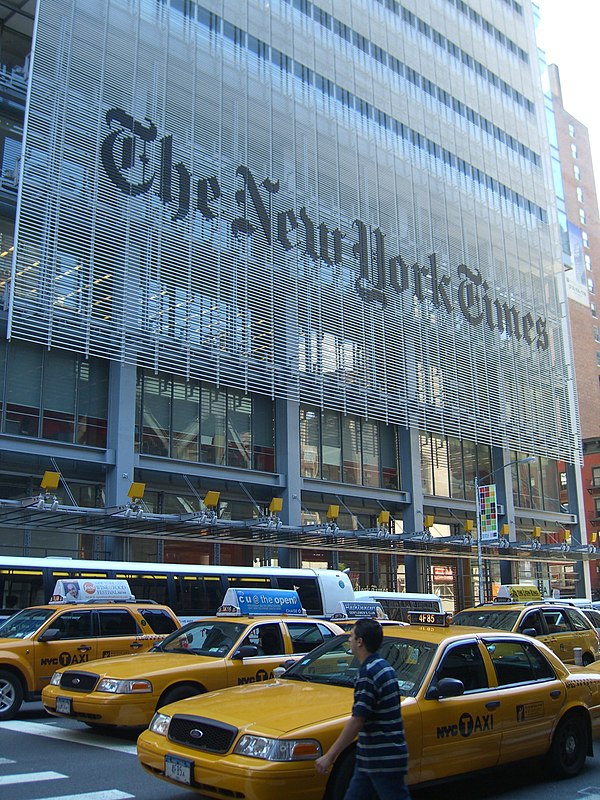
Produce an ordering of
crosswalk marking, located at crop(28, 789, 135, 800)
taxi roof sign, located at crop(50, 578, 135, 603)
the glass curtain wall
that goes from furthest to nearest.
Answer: the glass curtain wall
taxi roof sign, located at crop(50, 578, 135, 603)
crosswalk marking, located at crop(28, 789, 135, 800)

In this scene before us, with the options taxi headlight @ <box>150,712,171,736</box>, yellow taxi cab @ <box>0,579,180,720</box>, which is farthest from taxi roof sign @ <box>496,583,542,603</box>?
taxi headlight @ <box>150,712,171,736</box>

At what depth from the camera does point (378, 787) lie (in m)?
5.18

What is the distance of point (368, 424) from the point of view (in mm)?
39500

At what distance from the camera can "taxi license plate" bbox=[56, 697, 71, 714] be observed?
10.0 meters

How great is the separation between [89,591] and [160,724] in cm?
1159

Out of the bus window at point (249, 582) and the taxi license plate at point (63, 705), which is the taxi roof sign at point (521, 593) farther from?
the taxi license plate at point (63, 705)

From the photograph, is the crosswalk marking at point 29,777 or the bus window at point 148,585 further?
the bus window at point 148,585

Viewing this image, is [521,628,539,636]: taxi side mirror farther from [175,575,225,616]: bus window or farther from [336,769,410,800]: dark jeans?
[175,575,225,616]: bus window

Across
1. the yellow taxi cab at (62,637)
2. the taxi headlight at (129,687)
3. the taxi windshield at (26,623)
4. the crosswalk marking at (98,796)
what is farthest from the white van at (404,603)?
the crosswalk marking at (98,796)

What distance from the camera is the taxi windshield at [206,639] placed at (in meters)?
10.9

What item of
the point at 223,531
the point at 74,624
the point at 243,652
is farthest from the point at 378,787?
the point at 223,531

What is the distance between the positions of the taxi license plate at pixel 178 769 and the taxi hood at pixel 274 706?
1.23 feet

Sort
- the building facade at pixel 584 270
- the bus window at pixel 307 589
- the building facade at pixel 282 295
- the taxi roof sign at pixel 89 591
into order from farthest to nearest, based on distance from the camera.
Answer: the building facade at pixel 584 270
the building facade at pixel 282 295
the bus window at pixel 307 589
the taxi roof sign at pixel 89 591

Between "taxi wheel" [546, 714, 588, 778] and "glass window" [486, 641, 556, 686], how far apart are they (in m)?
0.53
